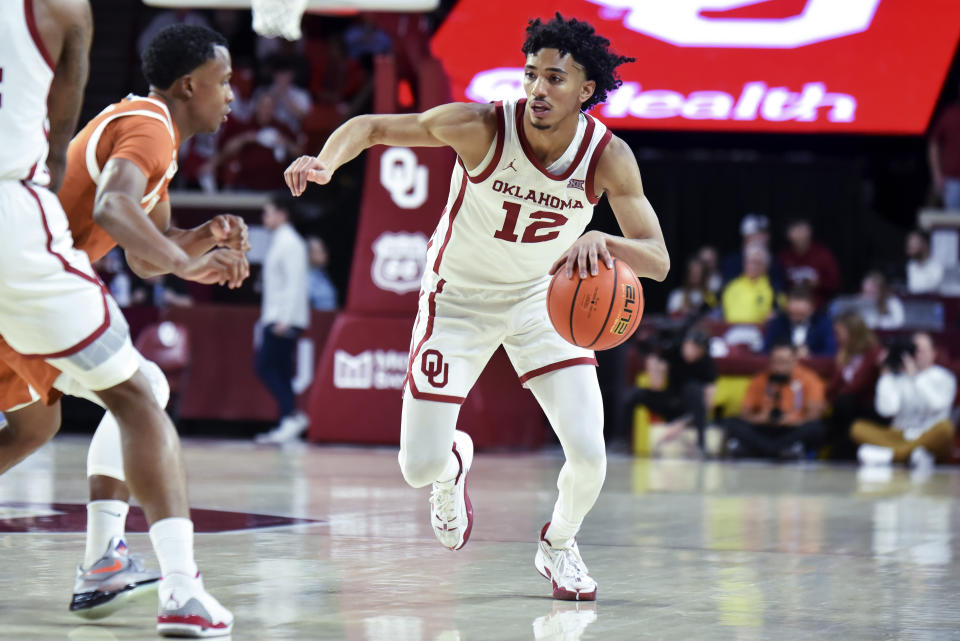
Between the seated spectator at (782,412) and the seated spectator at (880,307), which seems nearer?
the seated spectator at (782,412)

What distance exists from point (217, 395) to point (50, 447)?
2.03 metres

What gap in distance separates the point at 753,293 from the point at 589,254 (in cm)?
944

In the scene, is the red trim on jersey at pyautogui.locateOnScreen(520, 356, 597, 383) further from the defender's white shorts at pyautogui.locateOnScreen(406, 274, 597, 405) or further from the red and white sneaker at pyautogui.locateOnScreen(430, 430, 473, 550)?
the red and white sneaker at pyautogui.locateOnScreen(430, 430, 473, 550)

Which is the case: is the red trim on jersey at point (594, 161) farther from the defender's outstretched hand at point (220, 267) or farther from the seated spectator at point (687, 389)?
the seated spectator at point (687, 389)

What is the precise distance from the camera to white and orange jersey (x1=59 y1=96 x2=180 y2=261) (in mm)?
4094

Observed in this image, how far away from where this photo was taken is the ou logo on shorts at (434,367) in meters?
5.16

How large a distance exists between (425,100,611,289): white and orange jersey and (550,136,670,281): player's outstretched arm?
7cm

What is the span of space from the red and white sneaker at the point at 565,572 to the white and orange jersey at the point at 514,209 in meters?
1.05

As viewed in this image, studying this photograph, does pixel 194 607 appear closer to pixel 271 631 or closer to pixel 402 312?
pixel 271 631

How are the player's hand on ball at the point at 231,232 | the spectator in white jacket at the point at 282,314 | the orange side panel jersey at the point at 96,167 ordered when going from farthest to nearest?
the spectator in white jacket at the point at 282,314 < the player's hand on ball at the point at 231,232 < the orange side panel jersey at the point at 96,167

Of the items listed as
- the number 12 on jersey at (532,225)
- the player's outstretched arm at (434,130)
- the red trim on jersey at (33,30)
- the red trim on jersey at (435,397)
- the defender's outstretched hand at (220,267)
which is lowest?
the red trim on jersey at (435,397)

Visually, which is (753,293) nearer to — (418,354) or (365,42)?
(365,42)

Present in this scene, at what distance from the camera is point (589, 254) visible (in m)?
4.48

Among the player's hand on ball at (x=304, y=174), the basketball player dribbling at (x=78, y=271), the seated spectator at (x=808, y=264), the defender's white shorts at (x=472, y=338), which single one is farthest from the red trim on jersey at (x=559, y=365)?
the seated spectator at (x=808, y=264)
